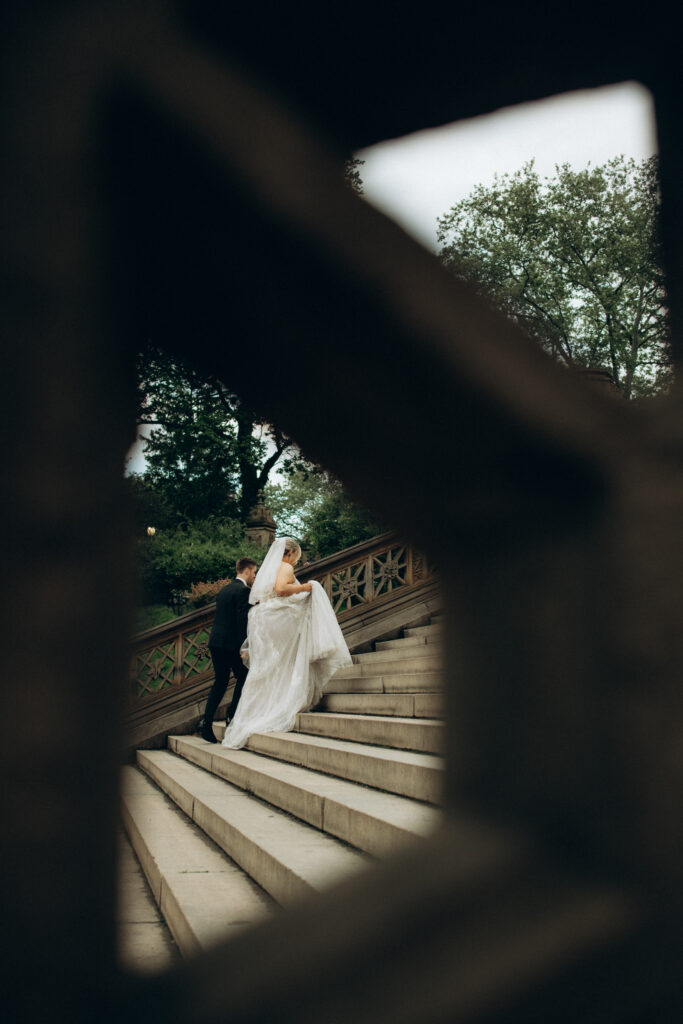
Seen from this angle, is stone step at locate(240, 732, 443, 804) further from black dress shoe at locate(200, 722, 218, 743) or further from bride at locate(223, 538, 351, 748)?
black dress shoe at locate(200, 722, 218, 743)

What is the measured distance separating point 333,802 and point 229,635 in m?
5.44

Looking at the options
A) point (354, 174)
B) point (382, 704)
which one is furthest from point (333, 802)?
point (354, 174)

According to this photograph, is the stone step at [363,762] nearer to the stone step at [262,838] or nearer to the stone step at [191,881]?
the stone step at [262,838]

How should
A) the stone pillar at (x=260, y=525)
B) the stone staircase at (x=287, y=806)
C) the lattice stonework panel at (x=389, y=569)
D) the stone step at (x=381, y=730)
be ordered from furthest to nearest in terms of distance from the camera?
the stone pillar at (x=260, y=525) < the lattice stonework panel at (x=389, y=569) < the stone step at (x=381, y=730) < the stone staircase at (x=287, y=806)

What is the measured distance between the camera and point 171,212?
415 millimetres

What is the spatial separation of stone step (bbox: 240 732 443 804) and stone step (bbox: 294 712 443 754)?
0.07 meters

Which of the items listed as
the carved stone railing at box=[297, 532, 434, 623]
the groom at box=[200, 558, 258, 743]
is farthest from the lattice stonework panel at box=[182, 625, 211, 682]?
the carved stone railing at box=[297, 532, 434, 623]

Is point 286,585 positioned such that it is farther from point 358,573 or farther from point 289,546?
point 358,573

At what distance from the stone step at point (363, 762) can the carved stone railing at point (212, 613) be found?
9.46 feet

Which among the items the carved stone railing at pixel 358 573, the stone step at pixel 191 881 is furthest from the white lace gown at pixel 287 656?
the stone step at pixel 191 881

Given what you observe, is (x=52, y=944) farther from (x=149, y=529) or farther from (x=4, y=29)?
(x=4, y=29)

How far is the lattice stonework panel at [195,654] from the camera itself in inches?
412

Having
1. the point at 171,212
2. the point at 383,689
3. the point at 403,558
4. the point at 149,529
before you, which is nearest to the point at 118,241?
the point at 171,212

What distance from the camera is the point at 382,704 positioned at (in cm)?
656
